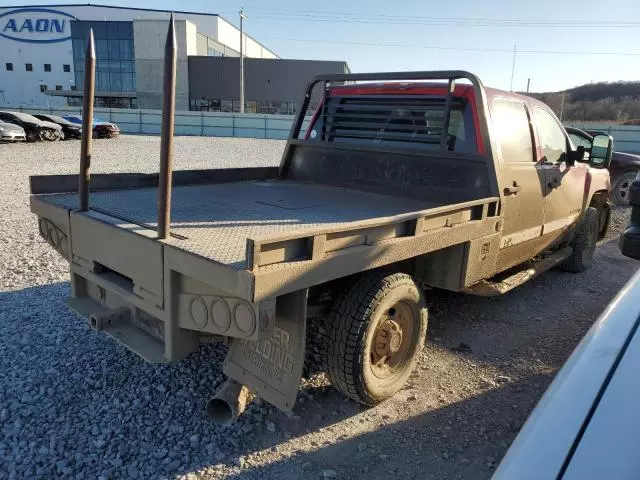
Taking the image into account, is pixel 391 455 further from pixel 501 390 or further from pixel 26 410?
pixel 26 410

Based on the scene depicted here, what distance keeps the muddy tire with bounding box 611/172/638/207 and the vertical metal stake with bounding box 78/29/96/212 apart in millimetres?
10695

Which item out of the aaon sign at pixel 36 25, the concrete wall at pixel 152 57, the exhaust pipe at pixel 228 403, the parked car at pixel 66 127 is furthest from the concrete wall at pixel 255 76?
the exhaust pipe at pixel 228 403

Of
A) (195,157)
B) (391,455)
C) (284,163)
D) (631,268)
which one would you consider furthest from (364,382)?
(195,157)

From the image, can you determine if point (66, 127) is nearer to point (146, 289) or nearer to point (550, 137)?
point (550, 137)

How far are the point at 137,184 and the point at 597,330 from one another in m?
3.81

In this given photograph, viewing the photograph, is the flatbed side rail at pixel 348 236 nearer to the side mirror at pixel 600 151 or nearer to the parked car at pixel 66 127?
the side mirror at pixel 600 151

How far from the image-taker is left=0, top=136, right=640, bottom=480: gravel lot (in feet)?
9.37

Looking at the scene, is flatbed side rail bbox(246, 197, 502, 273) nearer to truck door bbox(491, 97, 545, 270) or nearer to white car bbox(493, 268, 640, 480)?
truck door bbox(491, 97, 545, 270)

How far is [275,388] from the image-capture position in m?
2.90

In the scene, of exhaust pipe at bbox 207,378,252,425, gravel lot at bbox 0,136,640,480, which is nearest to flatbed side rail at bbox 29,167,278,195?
gravel lot at bbox 0,136,640,480

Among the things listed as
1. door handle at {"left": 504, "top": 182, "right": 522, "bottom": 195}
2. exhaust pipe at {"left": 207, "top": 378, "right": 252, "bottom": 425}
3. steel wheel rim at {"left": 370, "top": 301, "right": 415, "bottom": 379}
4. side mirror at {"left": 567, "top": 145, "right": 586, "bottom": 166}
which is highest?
side mirror at {"left": 567, "top": 145, "right": 586, "bottom": 166}

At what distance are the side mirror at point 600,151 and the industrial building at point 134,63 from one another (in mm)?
39047

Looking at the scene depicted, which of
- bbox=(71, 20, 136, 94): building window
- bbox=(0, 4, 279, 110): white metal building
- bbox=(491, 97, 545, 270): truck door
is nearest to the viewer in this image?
bbox=(491, 97, 545, 270): truck door

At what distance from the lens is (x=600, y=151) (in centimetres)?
563
